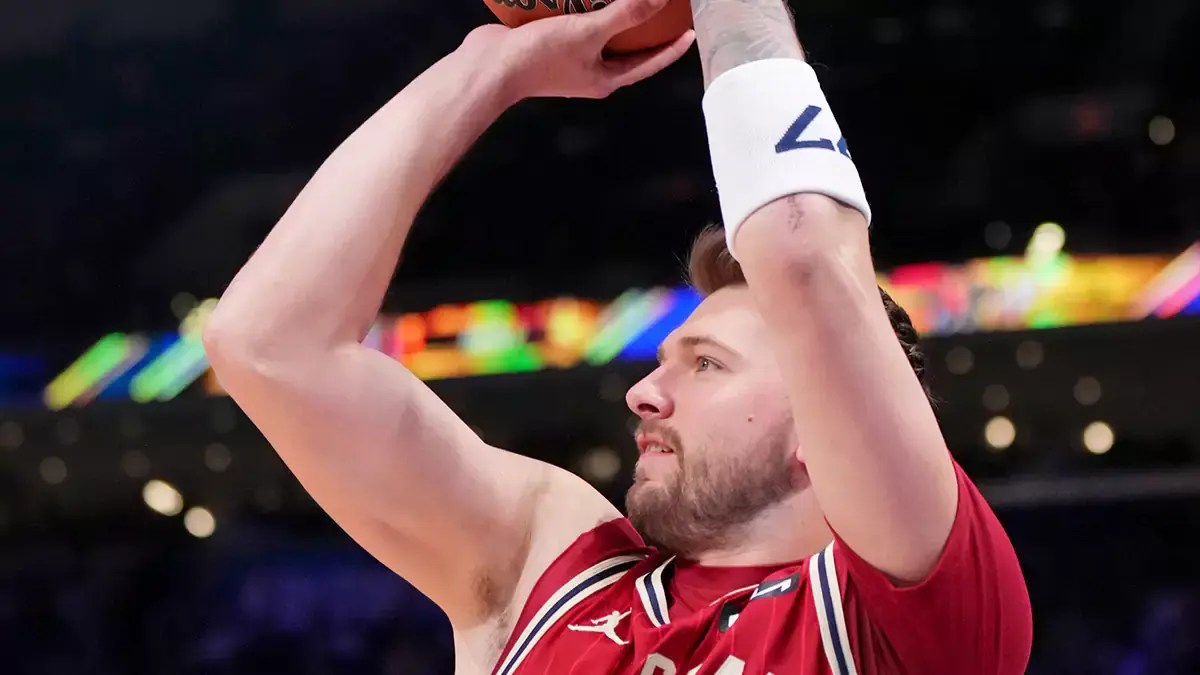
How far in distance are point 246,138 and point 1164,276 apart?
3315mm

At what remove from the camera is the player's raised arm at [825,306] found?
0.87 metres

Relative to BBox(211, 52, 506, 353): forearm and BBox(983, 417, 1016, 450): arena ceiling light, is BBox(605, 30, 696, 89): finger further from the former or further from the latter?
BBox(983, 417, 1016, 450): arena ceiling light

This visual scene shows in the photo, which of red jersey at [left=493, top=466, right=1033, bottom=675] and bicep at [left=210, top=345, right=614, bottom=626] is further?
bicep at [left=210, top=345, right=614, bottom=626]

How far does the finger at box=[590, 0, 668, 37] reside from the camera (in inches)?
47.8

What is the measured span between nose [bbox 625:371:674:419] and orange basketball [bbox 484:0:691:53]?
1.19ft

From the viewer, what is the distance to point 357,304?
4.07 ft

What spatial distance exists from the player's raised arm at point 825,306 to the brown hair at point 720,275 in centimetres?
44

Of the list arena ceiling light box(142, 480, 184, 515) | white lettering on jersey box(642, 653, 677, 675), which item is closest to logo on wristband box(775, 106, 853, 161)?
white lettering on jersey box(642, 653, 677, 675)

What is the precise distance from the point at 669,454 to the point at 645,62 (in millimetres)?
426

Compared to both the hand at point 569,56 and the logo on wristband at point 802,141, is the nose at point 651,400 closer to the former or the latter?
the hand at point 569,56

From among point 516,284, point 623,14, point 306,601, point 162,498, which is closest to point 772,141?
point 623,14

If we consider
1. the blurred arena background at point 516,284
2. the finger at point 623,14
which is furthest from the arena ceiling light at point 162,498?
the finger at point 623,14

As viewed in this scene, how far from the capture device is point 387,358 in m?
1.29

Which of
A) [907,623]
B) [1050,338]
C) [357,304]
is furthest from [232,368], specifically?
[1050,338]
